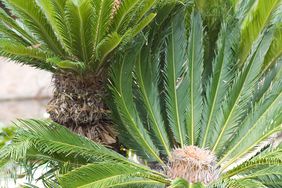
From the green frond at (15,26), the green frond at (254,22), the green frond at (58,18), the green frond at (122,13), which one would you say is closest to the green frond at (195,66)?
the green frond at (254,22)

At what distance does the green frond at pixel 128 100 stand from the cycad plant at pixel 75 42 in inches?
3.4

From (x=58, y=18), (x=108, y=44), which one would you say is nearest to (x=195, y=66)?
(x=108, y=44)

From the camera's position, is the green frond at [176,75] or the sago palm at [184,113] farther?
the green frond at [176,75]

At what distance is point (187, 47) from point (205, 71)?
0.21 metres

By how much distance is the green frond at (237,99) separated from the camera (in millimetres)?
2877

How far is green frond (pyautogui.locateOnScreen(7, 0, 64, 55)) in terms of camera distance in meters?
2.60

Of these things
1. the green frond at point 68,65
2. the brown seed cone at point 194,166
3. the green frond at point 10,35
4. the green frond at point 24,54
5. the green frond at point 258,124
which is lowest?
the brown seed cone at point 194,166

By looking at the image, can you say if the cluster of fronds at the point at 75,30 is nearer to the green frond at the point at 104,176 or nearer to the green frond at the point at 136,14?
the green frond at the point at 136,14

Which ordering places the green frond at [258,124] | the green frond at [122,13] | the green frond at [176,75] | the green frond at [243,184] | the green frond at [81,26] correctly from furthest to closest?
the green frond at [176,75]
the green frond at [258,124]
the green frond at [122,13]
the green frond at [81,26]
the green frond at [243,184]

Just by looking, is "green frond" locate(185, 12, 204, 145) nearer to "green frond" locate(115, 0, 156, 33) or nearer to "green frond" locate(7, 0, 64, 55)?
"green frond" locate(115, 0, 156, 33)

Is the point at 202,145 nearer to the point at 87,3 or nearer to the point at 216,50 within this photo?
the point at 216,50

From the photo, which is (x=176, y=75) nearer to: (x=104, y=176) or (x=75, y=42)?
(x=75, y=42)

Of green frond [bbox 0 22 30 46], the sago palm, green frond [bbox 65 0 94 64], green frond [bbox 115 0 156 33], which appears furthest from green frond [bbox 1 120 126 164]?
green frond [bbox 115 0 156 33]

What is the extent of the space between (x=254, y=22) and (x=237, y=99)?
1.51 ft
